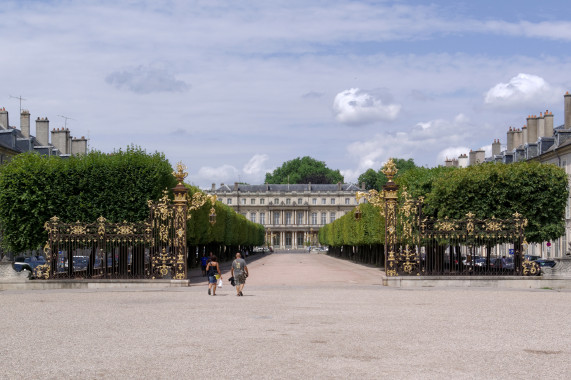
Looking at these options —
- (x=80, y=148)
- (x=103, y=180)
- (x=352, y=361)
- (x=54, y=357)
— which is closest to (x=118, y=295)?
(x=103, y=180)

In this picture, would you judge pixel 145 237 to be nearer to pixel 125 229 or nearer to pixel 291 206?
pixel 125 229

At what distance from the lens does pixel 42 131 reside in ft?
233

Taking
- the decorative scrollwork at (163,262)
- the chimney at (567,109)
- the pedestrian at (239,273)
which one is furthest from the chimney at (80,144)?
the pedestrian at (239,273)

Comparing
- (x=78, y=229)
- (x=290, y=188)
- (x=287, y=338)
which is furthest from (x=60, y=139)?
(x=290, y=188)

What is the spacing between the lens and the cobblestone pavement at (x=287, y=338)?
432 inches

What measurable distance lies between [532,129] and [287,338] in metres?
64.4

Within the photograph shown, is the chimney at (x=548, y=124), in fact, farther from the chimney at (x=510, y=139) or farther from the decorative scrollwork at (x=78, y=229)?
the decorative scrollwork at (x=78, y=229)

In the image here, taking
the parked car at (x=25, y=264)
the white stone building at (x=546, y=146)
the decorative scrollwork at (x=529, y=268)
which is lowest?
the parked car at (x=25, y=264)

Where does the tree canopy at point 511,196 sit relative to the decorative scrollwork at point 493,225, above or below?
above

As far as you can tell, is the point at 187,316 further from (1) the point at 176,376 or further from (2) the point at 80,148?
(2) the point at 80,148

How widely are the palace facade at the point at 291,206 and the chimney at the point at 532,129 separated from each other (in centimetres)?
10677

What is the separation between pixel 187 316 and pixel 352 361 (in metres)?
7.60

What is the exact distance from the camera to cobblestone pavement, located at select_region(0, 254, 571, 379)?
10977 millimetres

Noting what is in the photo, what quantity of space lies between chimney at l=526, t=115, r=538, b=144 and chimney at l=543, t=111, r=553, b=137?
210 cm
